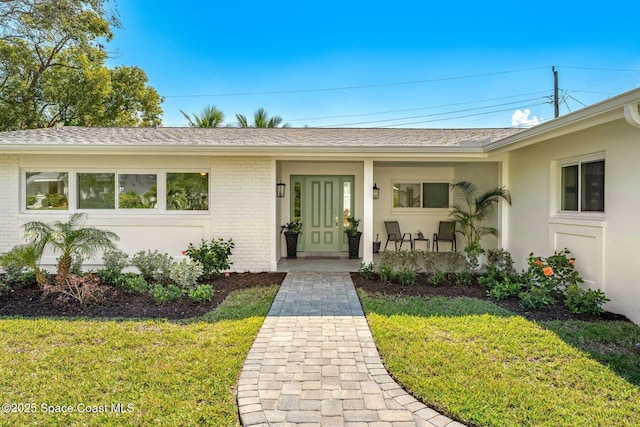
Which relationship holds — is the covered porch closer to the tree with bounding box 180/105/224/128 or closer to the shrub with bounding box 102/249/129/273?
the shrub with bounding box 102/249/129/273

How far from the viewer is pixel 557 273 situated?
5586 millimetres

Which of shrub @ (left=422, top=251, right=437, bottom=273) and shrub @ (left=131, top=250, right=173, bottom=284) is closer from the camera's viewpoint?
shrub @ (left=131, top=250, right=173, bottom=284)

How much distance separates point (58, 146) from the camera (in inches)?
278

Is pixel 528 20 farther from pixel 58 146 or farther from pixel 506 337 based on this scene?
pixel 58 146

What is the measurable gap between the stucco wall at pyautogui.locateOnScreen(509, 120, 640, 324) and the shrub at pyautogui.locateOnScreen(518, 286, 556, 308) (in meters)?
0.73

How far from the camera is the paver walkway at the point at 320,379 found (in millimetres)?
2631

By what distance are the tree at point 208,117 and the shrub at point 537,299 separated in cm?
1812

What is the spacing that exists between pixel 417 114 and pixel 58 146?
2178 cm

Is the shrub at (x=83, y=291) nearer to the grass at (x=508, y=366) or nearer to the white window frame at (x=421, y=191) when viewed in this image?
the grass at (x=508, y=366)

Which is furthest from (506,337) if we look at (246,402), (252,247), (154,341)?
(252,247)

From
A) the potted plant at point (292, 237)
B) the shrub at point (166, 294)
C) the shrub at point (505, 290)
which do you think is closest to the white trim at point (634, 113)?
the shrub at point (505, 290)

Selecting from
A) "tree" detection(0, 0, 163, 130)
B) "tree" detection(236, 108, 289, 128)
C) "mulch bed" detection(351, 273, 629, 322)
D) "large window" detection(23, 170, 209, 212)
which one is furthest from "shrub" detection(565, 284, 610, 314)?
"tree" detection(236, 108, 289, 128)

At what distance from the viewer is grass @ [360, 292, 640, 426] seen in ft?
8.92

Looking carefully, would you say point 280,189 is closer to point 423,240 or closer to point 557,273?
point 423,240
